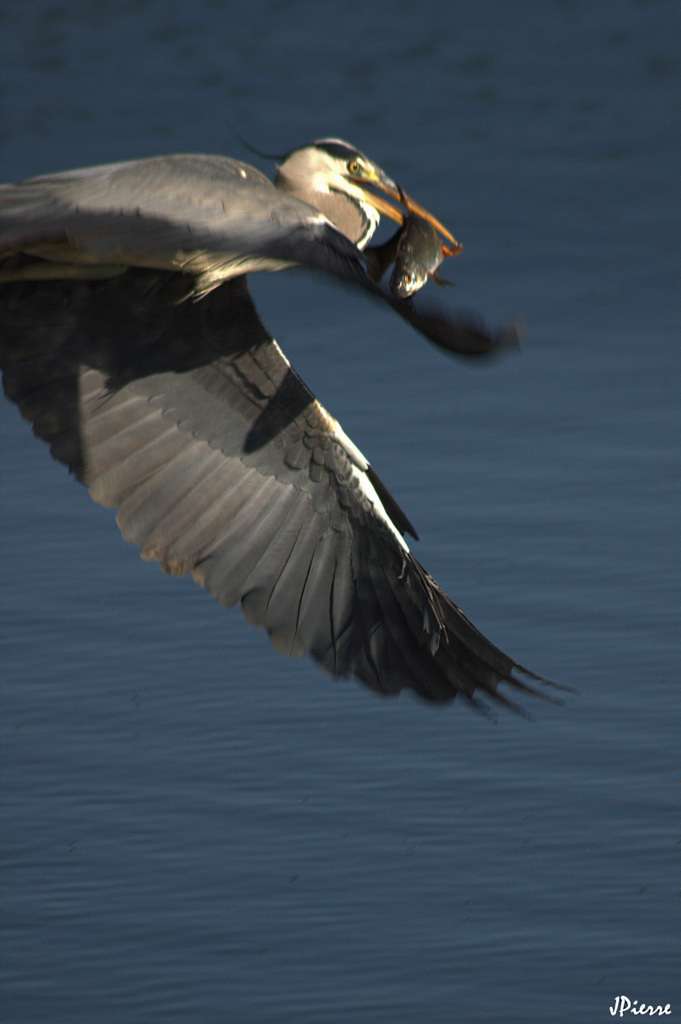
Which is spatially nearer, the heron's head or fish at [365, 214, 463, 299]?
fish at [365, 214, 463, 299]

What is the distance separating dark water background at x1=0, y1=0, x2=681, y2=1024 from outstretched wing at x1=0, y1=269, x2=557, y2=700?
2.04 ft

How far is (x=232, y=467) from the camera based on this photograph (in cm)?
543

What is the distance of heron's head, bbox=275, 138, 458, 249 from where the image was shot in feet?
18.4

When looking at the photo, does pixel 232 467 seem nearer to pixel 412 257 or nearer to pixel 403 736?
pixel 412 257

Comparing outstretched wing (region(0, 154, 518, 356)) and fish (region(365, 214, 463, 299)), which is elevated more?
outstretched wing (region(0, 154, 518, 356))

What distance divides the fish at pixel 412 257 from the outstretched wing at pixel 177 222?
524 mm

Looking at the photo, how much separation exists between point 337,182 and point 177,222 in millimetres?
1461

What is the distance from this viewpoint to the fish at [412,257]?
16.8ft

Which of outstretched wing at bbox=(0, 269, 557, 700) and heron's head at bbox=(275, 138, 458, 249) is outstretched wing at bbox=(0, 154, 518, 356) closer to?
outstretched wing at bbox=(0, 269, 557, 700)
